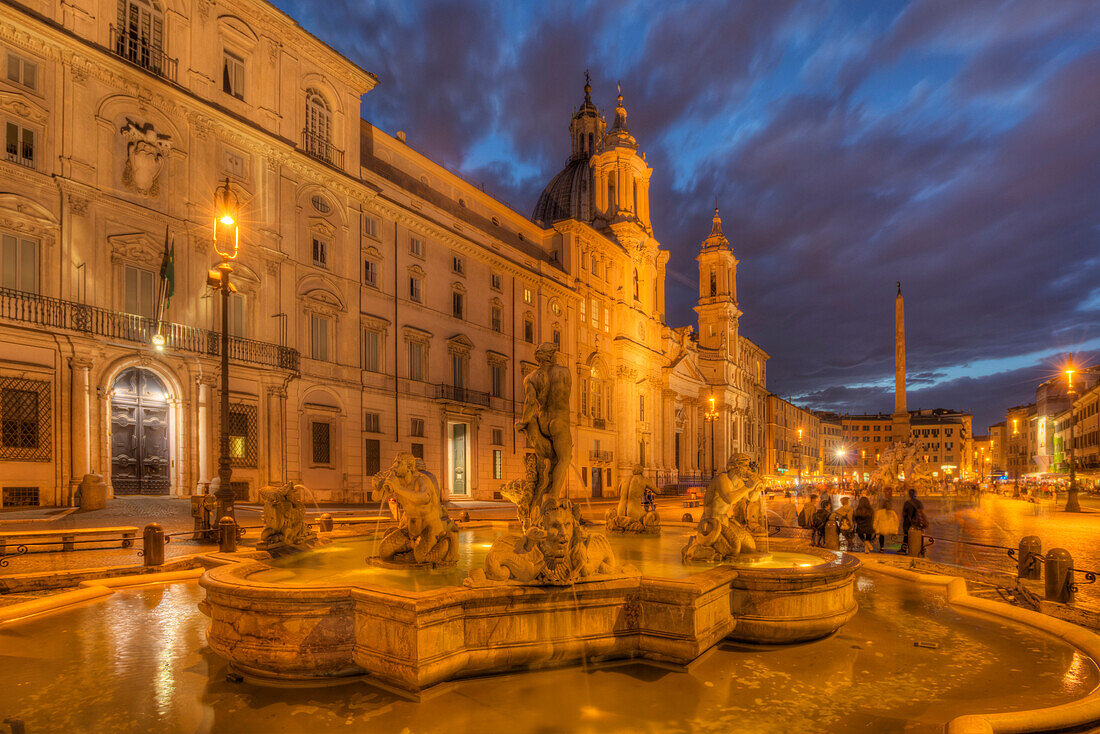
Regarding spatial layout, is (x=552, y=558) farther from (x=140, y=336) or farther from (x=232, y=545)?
(x=140, y=336)

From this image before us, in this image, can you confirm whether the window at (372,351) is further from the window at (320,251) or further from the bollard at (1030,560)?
the bollard at (1030,560)

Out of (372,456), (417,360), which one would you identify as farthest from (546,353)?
(417,360)

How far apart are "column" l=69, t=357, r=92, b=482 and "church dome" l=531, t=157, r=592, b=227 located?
163 feet

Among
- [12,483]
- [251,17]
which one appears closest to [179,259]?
[12,483]

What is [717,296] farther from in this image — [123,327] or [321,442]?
[123,327]

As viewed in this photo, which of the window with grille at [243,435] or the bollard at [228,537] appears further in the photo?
the window with grille at [243,435]

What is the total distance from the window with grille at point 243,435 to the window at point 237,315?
109 inches

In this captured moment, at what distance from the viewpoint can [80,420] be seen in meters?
19.0

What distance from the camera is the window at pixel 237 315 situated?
2384 cm

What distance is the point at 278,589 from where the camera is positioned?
5543mm

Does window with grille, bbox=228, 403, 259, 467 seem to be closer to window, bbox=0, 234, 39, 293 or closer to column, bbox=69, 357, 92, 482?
column, bbox=69, 357, 92, 482

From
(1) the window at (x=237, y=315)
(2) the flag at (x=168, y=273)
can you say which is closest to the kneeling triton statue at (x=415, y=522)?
(2) the flag at (x=168, y=273)

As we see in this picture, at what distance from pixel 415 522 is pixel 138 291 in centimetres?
1851

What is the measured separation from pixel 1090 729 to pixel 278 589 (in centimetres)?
642
